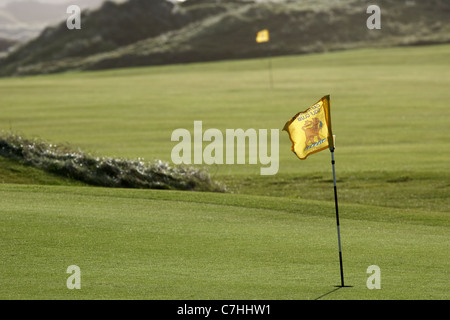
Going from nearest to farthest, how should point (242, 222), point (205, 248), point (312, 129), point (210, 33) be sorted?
point (312, 129), point (205, 248), point (242, 222), point (210, 33)

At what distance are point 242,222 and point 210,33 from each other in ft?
358

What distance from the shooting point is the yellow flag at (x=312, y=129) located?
10.7m

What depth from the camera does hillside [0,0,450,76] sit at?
109m

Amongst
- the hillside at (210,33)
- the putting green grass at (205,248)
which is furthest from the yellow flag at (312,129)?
the hillside at (210,33)

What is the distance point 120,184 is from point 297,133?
11.3m

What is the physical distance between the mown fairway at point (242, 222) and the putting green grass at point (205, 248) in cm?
3

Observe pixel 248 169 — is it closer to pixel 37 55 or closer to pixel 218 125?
pixel 218 125

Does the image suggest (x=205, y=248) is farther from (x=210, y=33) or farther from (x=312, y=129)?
(x=210, y=33)

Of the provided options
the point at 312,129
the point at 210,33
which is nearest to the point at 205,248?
the point at 312,129

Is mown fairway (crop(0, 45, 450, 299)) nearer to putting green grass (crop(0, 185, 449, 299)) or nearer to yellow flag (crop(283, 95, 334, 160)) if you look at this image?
putting green grass (crop(0, 185, 449, 299))

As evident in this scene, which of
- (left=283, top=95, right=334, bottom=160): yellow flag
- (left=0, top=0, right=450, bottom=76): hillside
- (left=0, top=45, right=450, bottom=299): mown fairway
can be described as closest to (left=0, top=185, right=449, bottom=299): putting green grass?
(left=0, top=45, right=450, bottom=299): mown fairway

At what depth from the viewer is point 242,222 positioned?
15.1 meters

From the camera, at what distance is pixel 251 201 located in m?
17.9
